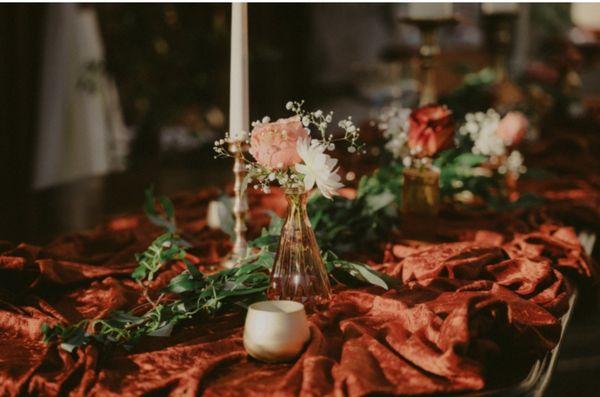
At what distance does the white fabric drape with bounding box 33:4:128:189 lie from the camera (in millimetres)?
3109

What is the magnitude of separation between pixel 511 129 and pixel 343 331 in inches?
41.7

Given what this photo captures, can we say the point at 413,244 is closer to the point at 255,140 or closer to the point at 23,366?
the point at 255,140

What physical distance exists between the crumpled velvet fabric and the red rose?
0.20 metres

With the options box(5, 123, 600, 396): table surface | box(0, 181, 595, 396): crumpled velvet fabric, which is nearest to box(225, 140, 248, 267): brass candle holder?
box(0, 181, 595, 396): crumpled velvet fabric

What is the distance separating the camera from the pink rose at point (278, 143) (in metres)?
0.99

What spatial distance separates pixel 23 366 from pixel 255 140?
0.42 meters

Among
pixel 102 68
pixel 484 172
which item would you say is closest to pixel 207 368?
pixel 484 172

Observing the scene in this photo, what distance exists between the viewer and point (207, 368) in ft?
2.78

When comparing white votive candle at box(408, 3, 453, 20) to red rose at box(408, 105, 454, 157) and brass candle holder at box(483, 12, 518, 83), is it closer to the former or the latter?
red rose at box(408, 105, 454, 157)

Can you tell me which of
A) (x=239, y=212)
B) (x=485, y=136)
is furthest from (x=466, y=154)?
(x=239, y=212)

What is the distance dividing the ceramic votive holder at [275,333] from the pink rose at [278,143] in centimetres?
22

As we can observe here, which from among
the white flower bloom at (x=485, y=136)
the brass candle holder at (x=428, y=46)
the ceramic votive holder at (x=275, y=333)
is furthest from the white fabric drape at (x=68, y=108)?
the ceramic votive holder at (x=275, y=333)

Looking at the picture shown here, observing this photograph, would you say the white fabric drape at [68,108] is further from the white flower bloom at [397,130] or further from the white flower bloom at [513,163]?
the white flower bloom at [513,163]

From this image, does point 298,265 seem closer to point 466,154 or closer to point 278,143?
point 278,143
